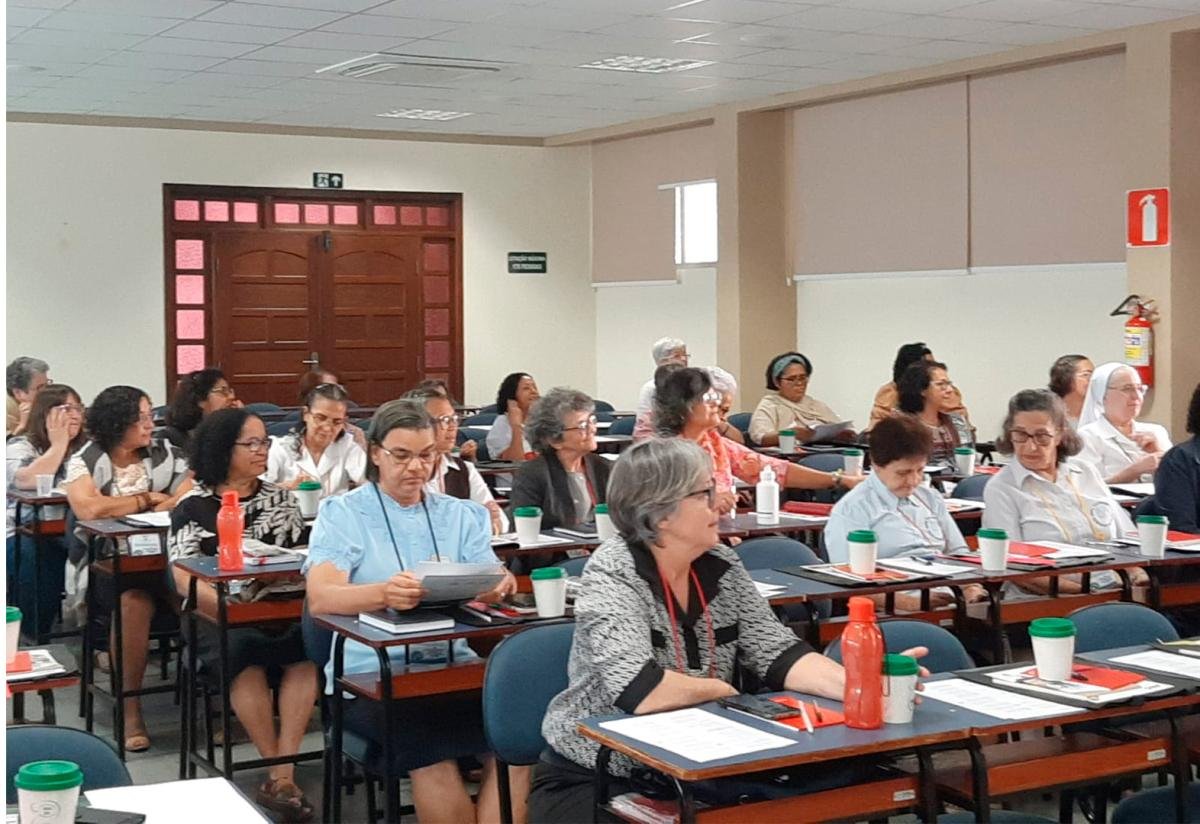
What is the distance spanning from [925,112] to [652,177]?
3.34 m

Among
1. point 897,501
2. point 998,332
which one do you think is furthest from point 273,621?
point 998,332

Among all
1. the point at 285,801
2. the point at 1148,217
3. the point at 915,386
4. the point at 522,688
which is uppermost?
the point at 1148,217

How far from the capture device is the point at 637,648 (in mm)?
3086

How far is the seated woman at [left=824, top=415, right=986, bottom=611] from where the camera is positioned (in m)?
5.05

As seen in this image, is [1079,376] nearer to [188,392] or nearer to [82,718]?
[188,392]

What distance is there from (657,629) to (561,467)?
2679 millimetres

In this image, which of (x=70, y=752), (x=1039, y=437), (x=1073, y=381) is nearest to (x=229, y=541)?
(x=70, y=752)

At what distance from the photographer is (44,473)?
7.32m

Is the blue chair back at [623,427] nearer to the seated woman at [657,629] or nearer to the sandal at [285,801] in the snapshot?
the sandal at [285,801]

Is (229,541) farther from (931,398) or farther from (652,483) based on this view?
(931,398)

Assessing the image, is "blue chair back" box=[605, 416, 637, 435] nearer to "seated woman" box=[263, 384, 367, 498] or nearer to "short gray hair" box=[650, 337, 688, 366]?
"short gray hair" box=[650, 337, 688, 366]

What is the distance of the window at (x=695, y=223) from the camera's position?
13.3m

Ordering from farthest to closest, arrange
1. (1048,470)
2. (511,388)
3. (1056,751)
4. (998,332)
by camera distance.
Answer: (998,332), (511,388), (1048,470), (1056,751)

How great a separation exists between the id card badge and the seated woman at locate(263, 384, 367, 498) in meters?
0.93
